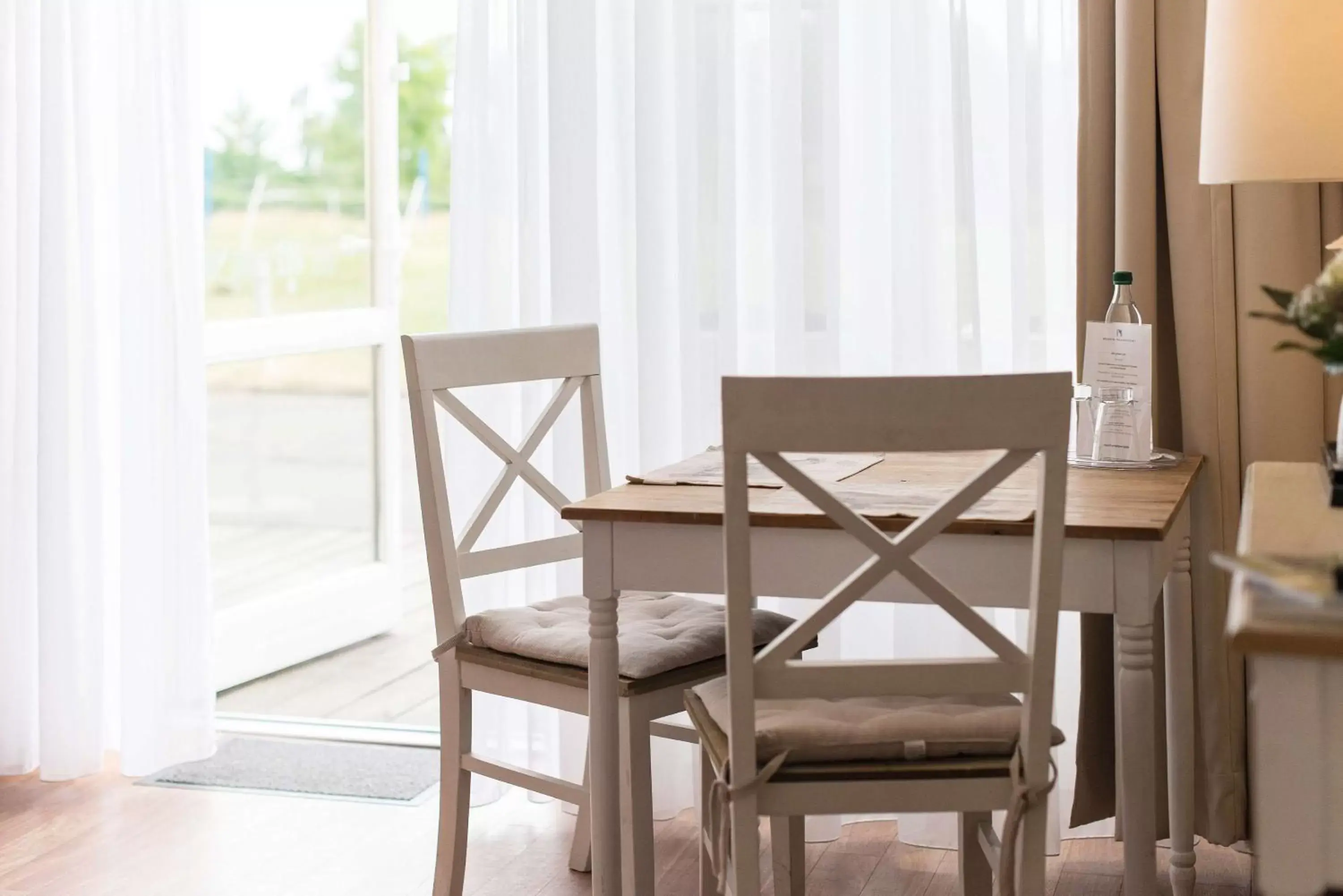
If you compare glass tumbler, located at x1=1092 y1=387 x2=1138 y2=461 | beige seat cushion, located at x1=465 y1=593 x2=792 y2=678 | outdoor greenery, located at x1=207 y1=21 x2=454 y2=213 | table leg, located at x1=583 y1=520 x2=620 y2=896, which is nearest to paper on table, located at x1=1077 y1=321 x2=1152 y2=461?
glass tumbler, located at x1=1092 y1=387 x2=1138 y2=461

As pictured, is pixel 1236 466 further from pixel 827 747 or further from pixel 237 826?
pixel 237 826

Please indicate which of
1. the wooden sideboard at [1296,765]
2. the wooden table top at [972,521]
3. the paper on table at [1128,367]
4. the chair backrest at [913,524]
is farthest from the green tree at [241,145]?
the wooden sideboard at [1296,765]

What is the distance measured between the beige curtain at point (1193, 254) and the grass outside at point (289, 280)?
6.55 ft

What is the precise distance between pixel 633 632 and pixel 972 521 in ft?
2.18

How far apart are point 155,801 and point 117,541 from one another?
602 millimetres

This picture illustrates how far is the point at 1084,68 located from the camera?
2.66 meters

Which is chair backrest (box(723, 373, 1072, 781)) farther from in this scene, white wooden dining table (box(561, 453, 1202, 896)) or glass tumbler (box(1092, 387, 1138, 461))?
glass tumbler (box(1092, 387, 1138, 461))

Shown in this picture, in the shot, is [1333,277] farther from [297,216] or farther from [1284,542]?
[297,216]

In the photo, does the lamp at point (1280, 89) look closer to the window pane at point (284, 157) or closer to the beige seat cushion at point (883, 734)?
the beige seat cushion at point (883, 734)

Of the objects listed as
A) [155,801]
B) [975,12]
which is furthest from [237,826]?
[975,12]

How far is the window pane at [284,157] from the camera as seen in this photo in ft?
12.5

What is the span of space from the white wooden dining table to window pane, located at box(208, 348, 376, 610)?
77.2 inches

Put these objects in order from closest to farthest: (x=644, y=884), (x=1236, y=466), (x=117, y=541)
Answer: (x=644, y=884) → (x=1236, y=466) → (x=117, y=541)

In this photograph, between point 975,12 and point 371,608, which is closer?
point 975,12
